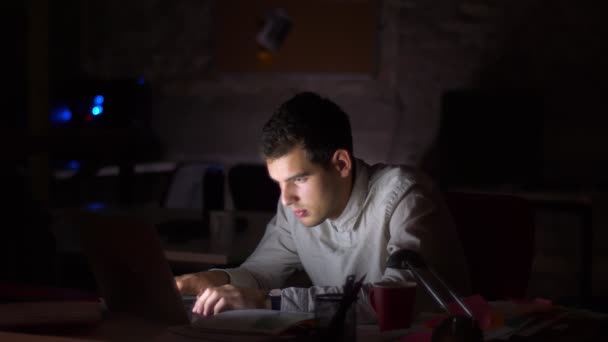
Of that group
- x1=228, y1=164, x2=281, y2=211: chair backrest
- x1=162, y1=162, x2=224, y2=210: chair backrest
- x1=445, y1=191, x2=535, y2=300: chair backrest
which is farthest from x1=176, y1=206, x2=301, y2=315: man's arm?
x1=162, y1=162, x2=224, y2=210: chair backrest

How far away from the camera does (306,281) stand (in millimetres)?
2436

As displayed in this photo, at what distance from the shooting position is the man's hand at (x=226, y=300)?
66.7 inches

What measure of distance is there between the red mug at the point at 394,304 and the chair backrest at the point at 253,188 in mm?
2094

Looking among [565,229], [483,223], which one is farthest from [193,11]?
[483,223]

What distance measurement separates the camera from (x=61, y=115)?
546cm

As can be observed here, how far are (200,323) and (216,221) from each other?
113cm

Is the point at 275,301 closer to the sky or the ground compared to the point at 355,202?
closer to the ground

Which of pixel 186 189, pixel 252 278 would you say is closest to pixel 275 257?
pixel 252 278

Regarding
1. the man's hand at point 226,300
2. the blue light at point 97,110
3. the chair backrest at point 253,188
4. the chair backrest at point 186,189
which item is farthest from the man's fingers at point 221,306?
the blue light at point 97,110

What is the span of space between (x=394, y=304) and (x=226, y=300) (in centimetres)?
38

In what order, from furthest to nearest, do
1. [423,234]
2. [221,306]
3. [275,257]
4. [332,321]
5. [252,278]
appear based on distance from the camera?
[275,257] < [252,278] < [423,234] < [221,306] < [332,321]

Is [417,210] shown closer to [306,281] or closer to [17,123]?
[306,281]

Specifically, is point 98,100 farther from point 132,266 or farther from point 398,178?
point 132,266

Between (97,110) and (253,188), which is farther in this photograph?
(97,110)
